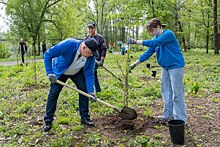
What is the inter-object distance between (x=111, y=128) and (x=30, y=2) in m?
24.7

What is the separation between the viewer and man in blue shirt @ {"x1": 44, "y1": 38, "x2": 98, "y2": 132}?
4.10 metres

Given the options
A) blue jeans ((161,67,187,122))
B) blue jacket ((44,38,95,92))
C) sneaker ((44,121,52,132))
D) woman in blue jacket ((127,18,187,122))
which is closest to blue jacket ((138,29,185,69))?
woman in blue jacket ((127,18,187,122))

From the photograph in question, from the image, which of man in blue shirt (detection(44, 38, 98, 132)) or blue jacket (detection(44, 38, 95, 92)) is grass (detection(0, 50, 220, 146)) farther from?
blue jacket (detection(44, 38, 95, 92))

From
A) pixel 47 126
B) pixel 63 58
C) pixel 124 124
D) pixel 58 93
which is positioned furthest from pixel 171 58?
pixel 47 126

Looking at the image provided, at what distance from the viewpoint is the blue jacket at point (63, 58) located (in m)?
4.11

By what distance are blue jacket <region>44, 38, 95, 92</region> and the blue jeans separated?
1.34 meters

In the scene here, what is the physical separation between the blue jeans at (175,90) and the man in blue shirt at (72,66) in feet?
4.30

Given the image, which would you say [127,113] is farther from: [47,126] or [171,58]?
[47,126]

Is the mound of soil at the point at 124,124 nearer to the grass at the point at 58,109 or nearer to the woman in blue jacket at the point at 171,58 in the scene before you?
the grass at the point at 58,109

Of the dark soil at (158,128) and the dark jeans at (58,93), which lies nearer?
the dark soil at (158,128)

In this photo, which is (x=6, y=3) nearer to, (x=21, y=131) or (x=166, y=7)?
(x=166, y=7)

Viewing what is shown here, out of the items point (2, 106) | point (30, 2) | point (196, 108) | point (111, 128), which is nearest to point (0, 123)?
point (2, 106)

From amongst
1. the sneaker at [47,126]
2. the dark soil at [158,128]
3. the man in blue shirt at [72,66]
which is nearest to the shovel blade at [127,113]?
the dark soil at [158,128]

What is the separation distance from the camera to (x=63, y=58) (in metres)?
4.23
